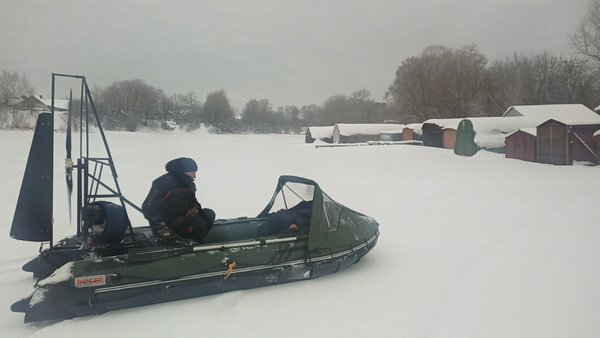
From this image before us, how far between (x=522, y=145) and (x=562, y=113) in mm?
6798

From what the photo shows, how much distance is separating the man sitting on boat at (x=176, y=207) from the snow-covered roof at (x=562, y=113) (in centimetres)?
2467

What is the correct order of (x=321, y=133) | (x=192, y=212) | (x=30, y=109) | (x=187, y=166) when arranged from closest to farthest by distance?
1. (x=192, y=212)
2. (x=187, y=166)
3. (x=30, y=109)
4. (x=321, y=133)

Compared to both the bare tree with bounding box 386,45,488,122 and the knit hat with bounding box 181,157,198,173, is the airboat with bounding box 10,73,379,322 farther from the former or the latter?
the bare tree with bounding box 386,45,488,122

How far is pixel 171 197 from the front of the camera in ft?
14.6

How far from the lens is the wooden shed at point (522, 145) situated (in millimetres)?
22047

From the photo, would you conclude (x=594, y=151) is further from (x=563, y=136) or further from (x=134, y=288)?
(x=134, y=288)

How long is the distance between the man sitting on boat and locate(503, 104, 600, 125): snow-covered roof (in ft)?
80.9

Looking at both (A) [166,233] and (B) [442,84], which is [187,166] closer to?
(A) [166,233]

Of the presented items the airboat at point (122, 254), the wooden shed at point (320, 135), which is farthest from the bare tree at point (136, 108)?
the wooden shed at point (320, 135)

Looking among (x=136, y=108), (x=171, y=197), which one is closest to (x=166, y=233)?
(x=171, y=197)

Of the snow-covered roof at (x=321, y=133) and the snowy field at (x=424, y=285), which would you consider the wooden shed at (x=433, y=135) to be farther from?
the snowy field at (x=424, y=285)

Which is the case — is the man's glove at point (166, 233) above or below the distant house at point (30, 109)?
below

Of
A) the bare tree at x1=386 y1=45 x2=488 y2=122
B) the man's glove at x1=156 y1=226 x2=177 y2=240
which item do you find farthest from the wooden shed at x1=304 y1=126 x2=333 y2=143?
the man's glove at x1=156 y1=226 x2=177 y2=240

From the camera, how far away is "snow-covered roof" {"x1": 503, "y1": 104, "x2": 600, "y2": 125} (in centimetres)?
2359
